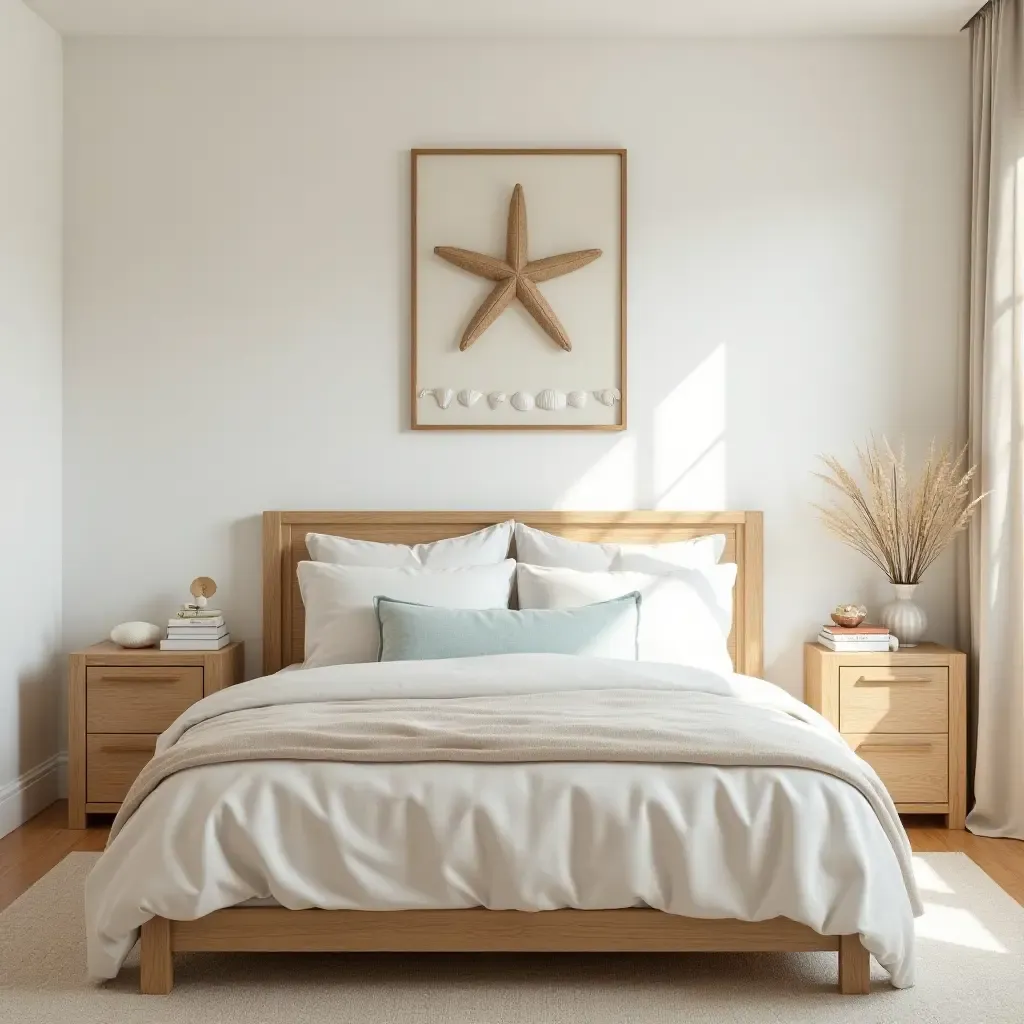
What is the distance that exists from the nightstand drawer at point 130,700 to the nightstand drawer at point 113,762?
4 centimetres

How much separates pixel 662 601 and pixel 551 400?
92 cm

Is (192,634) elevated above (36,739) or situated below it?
above

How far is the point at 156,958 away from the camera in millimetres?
2559

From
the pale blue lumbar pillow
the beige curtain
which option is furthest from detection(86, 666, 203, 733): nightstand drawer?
the beige curtain

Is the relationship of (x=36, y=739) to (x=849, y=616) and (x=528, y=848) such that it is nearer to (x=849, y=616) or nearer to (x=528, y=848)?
(x=528, y=848)

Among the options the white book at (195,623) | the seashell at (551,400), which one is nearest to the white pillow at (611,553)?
the seashell at (551,400)

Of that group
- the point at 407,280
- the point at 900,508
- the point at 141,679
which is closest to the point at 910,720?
the point at 900,508

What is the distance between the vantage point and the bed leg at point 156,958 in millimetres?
2543

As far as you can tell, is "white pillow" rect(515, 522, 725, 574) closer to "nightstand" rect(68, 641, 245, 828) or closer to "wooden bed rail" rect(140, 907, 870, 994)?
"nightstand" rect(68, 641, 245, 828)

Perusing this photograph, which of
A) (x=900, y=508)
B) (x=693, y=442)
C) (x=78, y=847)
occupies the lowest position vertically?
(x=78, y=847)

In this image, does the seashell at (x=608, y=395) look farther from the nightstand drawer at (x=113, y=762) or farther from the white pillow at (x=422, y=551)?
the nightstand drawer at (x=113, y=762)

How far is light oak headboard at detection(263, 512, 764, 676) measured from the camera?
4184mm

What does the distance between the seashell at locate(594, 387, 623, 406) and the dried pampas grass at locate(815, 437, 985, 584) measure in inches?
32.9

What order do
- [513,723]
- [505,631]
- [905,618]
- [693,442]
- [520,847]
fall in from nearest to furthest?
[520,847] < [513,723] < [505,631] < [905,618] < [693,442]
